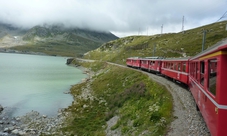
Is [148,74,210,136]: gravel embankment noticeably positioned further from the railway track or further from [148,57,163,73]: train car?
[148,57,163,73]: train car

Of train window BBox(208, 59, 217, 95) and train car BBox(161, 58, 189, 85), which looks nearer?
train window BBox(208, 59, 217, 95)

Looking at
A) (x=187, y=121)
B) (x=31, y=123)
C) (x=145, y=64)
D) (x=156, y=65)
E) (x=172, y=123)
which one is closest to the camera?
(x=187, y=121)

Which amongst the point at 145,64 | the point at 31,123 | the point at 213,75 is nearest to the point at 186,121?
the point at 213,75

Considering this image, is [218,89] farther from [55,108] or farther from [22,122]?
[55,108]

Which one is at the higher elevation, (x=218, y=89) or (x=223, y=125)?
(x=218, y=89)

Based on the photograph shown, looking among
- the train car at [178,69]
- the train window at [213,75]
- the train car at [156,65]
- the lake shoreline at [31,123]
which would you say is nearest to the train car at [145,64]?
the train car at [156,65]

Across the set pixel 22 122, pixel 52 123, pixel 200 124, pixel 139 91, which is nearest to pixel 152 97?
pixel 139 91

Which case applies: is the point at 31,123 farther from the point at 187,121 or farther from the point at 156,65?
the point at 156,65

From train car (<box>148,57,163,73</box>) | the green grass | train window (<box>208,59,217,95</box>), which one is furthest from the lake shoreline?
train car (<box>148,57,163,73</box>)

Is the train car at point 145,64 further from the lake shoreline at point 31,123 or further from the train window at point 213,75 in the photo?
the train window at point 213,75

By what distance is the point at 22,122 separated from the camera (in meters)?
24.4

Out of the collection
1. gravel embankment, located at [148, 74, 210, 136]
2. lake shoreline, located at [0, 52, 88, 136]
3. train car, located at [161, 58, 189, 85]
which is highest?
train car, located at [161, 58, 189, 85]

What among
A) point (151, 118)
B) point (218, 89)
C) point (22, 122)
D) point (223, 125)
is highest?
point (218, 89)

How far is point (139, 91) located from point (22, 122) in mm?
15218
